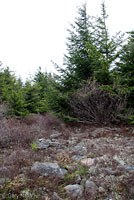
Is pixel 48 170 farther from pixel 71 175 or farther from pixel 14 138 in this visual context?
pixel 14 138

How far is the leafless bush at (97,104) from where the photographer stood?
902cm

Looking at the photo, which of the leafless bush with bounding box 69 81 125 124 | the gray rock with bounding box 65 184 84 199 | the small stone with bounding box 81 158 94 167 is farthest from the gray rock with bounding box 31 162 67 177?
the leafless bush with bounding box 69 81 125 124

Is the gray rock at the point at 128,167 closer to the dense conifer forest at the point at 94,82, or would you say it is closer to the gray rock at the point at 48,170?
the gray rock at the point at 48,170

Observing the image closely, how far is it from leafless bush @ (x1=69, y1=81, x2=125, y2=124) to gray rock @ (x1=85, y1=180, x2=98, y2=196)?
604cm

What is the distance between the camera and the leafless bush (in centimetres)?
902

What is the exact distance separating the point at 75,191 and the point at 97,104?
6.52 m

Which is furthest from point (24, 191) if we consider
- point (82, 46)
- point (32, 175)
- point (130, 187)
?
point (82, 46)

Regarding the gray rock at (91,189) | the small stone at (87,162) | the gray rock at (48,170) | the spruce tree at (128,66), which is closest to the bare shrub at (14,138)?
the gray rock at (48,170)

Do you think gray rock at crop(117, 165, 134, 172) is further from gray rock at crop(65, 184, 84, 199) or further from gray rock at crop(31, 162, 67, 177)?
gray rock at crop(31, 162, 67, 177)

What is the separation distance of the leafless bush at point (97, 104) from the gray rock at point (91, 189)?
19.8ft

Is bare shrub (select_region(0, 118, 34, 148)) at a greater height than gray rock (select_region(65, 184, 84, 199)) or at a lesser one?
greater

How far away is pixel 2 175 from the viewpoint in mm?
3576

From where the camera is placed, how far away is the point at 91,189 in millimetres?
3201

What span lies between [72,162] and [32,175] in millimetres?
1483
